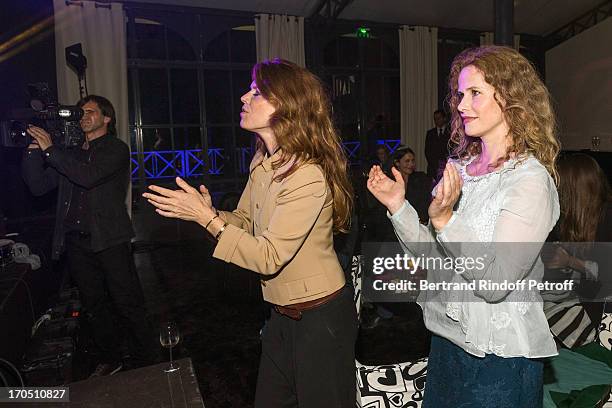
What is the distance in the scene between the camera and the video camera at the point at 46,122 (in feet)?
9.36

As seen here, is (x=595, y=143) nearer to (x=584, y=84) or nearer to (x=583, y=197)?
(x=584, y=84)

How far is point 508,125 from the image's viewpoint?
1.28 metres

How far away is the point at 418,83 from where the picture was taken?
28.3ft

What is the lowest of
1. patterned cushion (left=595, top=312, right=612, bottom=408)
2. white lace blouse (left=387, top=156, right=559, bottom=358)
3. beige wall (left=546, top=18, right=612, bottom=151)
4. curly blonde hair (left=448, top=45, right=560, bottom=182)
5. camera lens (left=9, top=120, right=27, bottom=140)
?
patterned cushion (left=595, top=312, right=612, bottom=408)

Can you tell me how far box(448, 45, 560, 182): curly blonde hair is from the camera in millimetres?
1238

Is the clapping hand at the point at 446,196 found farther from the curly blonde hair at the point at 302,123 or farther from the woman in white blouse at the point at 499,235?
the curly blonde hair at the point at 302,123

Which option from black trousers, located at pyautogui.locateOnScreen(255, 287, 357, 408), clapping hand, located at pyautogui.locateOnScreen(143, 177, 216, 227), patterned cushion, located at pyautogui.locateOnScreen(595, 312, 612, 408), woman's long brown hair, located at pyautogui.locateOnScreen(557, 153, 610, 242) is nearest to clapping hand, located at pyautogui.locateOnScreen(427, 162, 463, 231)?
black trousers, located at pyautogui.locateOnScreen(255, 287, 357, 408)

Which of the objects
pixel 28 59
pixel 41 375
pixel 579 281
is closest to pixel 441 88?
pixel 28 59

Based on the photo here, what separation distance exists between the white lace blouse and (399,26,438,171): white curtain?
753 centimetres

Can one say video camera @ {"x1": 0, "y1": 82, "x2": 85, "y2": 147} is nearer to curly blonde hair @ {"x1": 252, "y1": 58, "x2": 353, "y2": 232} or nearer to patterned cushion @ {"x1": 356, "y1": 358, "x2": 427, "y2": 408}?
curly blonde hair @ {"x1": 252, "y1": 58, "x2": 353, "y2": 232}

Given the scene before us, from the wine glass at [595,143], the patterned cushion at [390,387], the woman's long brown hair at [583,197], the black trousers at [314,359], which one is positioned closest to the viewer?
the black trousers at [314,359]

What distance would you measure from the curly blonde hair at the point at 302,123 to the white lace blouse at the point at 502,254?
45 centimetres

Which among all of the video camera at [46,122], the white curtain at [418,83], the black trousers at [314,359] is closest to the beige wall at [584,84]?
the white curtain at [418,83]

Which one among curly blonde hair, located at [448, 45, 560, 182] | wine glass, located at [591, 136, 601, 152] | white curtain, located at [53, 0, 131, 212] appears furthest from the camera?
wine glass, located at [591, 136, 601, 152]
